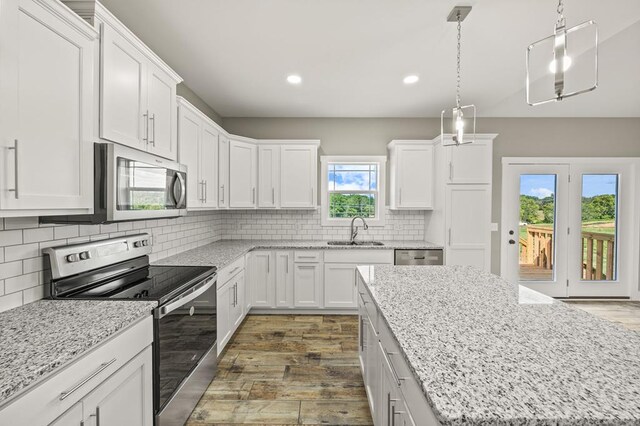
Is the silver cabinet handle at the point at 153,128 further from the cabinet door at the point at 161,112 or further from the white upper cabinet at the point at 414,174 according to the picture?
the white upper cabinet at the point at 414,174

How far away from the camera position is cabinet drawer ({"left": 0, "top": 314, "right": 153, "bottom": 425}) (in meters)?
0.95

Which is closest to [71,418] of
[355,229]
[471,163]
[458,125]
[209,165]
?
[458,125]

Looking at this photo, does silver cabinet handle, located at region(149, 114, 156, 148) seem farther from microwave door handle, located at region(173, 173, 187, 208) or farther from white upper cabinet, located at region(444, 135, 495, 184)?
white upper cabinet, located at region(444, 135, 495, 184)

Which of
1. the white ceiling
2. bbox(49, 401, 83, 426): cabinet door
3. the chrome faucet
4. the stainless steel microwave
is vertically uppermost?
the white ceiling

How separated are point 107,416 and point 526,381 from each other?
153 centimetres

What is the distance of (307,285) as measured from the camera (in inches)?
161

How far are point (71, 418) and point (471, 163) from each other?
13.7 feet

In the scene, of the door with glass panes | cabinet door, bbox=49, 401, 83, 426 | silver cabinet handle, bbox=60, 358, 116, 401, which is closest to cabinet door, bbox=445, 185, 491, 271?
the door with glass panes

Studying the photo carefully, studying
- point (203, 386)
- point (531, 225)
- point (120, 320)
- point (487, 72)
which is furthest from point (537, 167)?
point (120, 320)

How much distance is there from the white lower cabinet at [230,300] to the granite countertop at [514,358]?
1.66m

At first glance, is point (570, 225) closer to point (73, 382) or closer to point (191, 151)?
point (191, 151)

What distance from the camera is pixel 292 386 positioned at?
8.20ft

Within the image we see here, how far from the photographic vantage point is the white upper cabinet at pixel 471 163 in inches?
155

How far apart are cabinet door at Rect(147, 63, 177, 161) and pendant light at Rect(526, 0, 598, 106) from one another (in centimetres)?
218
